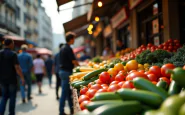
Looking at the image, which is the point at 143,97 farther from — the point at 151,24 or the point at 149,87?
the point at 151,24

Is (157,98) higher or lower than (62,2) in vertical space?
lower

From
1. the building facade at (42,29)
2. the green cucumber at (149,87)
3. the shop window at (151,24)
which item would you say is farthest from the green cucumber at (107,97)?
the building facade at (42,29)

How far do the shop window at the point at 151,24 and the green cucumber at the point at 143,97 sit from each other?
20.2 feet

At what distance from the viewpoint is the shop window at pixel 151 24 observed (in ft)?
25.1

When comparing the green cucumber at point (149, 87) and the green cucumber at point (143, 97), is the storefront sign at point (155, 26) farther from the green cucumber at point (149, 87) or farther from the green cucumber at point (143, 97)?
the green cucumber at point (143, 97)

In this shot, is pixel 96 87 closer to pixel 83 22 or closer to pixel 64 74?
pixel 64 74

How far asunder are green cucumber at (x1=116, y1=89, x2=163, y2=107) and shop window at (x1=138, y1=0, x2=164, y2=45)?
6.16 metres

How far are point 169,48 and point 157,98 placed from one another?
3.82 meters

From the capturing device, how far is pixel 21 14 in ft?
127

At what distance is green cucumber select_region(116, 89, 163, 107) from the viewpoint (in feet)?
5.62


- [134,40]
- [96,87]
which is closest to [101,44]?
[134,40]

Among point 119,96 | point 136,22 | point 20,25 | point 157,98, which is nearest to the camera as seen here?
point 157,98

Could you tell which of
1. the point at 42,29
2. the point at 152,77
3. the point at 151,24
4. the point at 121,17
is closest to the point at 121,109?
the point at 152,77

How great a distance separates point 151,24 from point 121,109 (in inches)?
290
